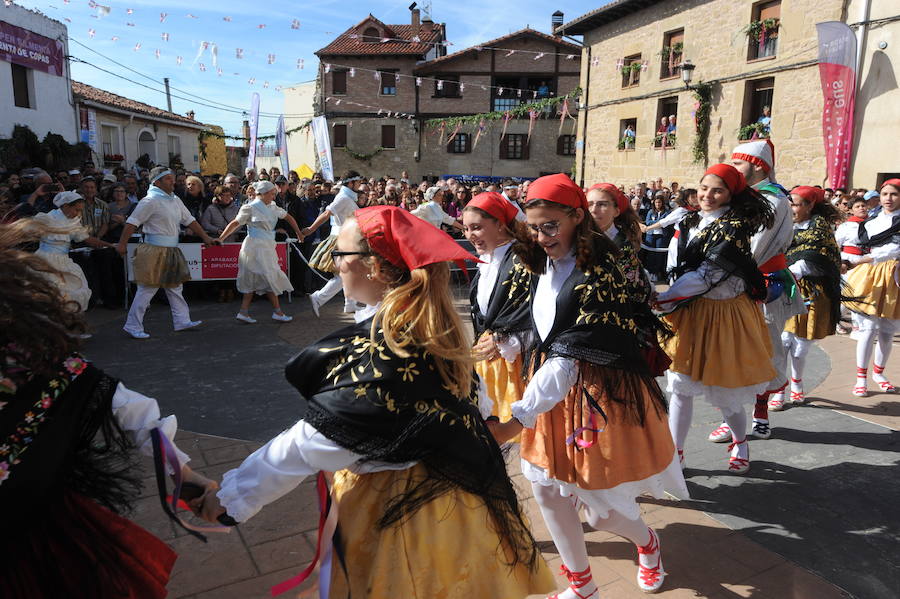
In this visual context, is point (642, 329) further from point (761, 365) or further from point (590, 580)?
point (590, 580)

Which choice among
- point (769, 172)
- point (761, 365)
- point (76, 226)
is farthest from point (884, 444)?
point (76, 226)

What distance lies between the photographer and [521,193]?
573 inches

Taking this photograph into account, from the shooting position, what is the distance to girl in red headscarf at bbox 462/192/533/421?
121 inches

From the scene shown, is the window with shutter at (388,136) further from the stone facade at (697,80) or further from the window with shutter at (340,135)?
the stone facade at (697,80)

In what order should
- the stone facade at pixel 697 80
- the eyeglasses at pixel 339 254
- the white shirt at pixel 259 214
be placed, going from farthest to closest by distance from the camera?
the stone facade at pixel 697 80 → the white shirt at pixel 259 214 → the eyeglasses at pixel 339 254

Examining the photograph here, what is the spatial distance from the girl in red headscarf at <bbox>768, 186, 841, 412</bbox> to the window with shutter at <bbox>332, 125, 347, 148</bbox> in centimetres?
3320

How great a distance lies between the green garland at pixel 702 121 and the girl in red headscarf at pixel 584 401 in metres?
17.4

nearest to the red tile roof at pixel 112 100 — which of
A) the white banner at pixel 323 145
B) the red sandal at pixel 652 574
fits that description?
the white banner at pixel 323 145

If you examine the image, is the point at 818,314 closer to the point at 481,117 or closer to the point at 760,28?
the point at 760,28

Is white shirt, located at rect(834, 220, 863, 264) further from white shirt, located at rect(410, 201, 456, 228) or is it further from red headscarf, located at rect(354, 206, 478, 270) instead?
red headscarf, located at rect(354, 206, 478, 270)

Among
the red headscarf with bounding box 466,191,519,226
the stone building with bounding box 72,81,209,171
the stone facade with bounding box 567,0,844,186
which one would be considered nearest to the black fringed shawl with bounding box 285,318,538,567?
the red headscarf with bounding box 466,191,519,226

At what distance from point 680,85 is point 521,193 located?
791 centimetres

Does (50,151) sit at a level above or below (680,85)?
below

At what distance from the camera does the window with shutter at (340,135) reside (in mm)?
36000
